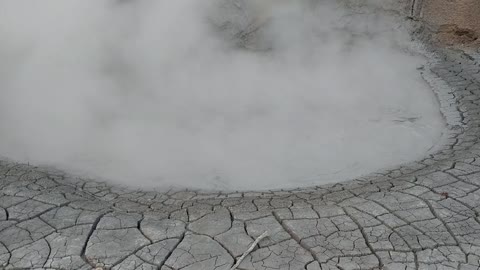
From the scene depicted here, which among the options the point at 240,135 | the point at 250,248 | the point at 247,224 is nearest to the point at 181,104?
the point at 240,135

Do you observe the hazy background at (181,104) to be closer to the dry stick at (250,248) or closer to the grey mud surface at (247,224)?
the grey mud surface at (247,224)

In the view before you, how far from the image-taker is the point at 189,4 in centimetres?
411

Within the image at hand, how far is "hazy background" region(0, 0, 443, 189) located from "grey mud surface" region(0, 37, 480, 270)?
34 cm

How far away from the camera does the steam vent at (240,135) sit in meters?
2.30

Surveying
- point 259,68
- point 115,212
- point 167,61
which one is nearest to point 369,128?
point 259,68

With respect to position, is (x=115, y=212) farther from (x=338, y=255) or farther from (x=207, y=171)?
(x=338, y=255)

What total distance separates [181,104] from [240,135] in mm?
535

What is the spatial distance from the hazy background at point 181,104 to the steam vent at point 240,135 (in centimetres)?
1

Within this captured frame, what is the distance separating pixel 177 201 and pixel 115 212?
34 centimetres

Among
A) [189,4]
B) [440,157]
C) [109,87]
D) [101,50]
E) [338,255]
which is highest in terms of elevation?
[189,4]

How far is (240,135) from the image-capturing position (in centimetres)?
367

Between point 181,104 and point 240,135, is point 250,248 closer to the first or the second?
point 240,135

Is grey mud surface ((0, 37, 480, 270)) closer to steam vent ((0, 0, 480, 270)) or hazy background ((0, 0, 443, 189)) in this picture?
steam vent ((0, 0, 480, 270))

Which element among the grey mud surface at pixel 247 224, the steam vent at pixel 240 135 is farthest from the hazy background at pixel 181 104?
the grey mud surface at pixel 247 224
